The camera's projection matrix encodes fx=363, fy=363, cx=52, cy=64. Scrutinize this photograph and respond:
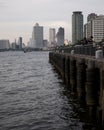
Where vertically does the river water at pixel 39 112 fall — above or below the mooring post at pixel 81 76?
below

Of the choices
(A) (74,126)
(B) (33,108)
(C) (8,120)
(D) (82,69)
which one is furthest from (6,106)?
(A) (74,126)

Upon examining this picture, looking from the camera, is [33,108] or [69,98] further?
[69,98]

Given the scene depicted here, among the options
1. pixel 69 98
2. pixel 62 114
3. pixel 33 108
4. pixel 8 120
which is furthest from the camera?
pixel 69 98

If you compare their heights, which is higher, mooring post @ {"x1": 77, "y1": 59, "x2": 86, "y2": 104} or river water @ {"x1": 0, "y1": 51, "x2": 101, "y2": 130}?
mooring post @ {"x1": 77, "y1": 59, "x2": 86, "y2": 104}

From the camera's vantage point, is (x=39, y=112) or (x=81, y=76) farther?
(x=39, y=112)

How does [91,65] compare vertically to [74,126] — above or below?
above

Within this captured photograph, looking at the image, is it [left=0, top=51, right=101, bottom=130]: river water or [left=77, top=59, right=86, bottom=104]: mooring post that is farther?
[left=77, top=59, right=86, bottom=104]: mooring post

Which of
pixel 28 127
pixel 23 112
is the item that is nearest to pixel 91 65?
pixel 28 127

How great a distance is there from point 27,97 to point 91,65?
1385 centimetres

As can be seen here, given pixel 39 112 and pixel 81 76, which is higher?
pixel 81 76

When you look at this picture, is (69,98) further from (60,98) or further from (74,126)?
(74,126)

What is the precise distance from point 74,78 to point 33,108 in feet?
23.6

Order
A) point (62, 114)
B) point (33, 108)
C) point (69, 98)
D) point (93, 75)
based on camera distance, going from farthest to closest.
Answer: point (69, 98), point (33, 108), point (62, 114), point (93, 75)

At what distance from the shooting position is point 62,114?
87.2 ft
